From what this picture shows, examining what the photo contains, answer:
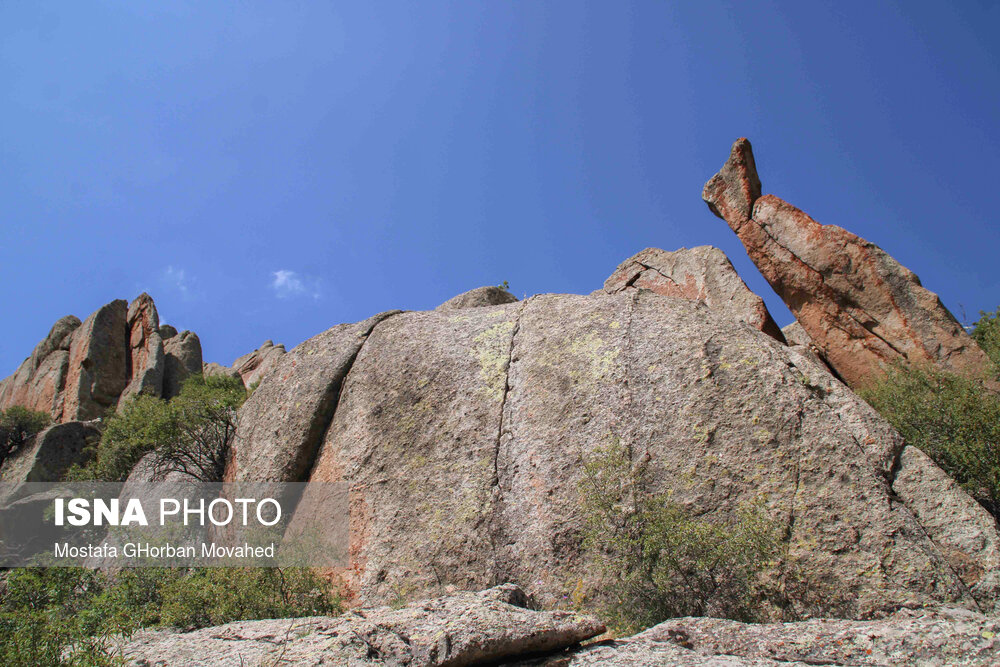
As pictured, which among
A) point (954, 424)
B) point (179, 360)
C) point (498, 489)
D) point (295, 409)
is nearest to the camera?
point (498, 489)

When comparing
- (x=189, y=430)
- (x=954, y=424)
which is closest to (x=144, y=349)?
(x=189, y=430)

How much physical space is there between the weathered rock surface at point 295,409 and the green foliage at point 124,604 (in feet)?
8.57

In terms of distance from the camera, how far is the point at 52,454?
2538cm

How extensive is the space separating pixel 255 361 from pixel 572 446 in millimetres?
37537

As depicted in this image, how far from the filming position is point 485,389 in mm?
12852

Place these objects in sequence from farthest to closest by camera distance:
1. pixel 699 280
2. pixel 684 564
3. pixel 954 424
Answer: pixel 699 280, pixel 954 424, pixel 684 564

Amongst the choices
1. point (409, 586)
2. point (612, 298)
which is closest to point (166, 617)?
point (409, 586)

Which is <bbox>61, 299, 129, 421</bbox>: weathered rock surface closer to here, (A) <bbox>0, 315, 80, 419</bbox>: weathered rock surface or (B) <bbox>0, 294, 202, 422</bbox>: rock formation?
(B) <bbox>0, 294, 202, 422</bbox>: rock formation

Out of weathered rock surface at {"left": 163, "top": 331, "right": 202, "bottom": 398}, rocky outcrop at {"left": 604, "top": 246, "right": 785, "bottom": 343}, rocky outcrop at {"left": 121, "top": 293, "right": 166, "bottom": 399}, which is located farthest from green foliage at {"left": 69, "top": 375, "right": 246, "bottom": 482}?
weathered rock surface at {"left": 163, "top": 331, "right": 202, "bottom": 398}

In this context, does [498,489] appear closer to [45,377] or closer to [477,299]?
[477,299]

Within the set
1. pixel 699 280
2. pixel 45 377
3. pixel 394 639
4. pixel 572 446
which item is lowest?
pixel 394 639

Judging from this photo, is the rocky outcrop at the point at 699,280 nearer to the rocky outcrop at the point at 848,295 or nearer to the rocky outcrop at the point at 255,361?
the rocky outcrop at the point at 848,295

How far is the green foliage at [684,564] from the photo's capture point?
28.2 ft

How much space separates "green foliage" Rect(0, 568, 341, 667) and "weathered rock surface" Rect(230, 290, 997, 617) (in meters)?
1.37
